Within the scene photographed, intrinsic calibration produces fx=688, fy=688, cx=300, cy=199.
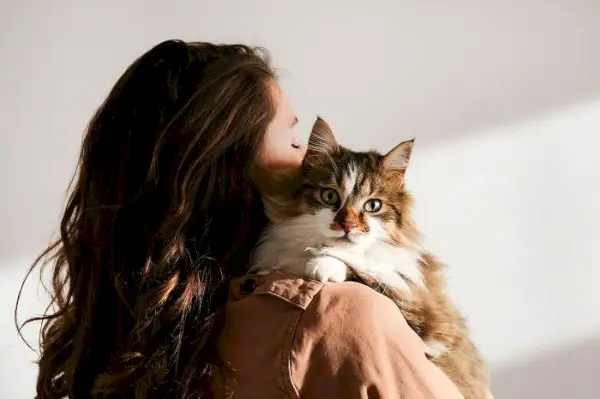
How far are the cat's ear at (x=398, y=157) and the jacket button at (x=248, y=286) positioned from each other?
326mm

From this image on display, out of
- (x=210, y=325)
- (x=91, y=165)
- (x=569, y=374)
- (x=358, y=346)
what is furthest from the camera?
(x=569, y=374)

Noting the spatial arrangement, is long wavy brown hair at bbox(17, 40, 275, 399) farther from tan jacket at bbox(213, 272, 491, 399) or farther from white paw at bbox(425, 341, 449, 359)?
white paw at bbox(425, 341, 449, 359)

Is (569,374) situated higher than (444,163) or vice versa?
(444,163)

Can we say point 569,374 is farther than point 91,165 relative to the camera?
Yes

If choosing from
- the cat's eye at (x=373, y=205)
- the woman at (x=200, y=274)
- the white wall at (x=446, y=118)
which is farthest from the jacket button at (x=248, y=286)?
the white wall at (x=446, y=118)

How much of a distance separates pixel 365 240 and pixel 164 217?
315mm

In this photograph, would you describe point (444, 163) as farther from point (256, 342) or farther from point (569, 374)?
point (256, 342)

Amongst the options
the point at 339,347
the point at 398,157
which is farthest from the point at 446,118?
the point at 339,347

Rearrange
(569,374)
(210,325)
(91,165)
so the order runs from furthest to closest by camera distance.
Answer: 1. (569,374)
2. (91,165)
3. (210,325)

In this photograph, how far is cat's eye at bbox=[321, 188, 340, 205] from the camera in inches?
43.6

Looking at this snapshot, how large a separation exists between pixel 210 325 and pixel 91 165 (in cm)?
34

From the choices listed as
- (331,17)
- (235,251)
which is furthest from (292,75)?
(235,251)

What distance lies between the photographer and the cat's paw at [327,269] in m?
0.98

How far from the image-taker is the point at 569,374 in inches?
65.3
